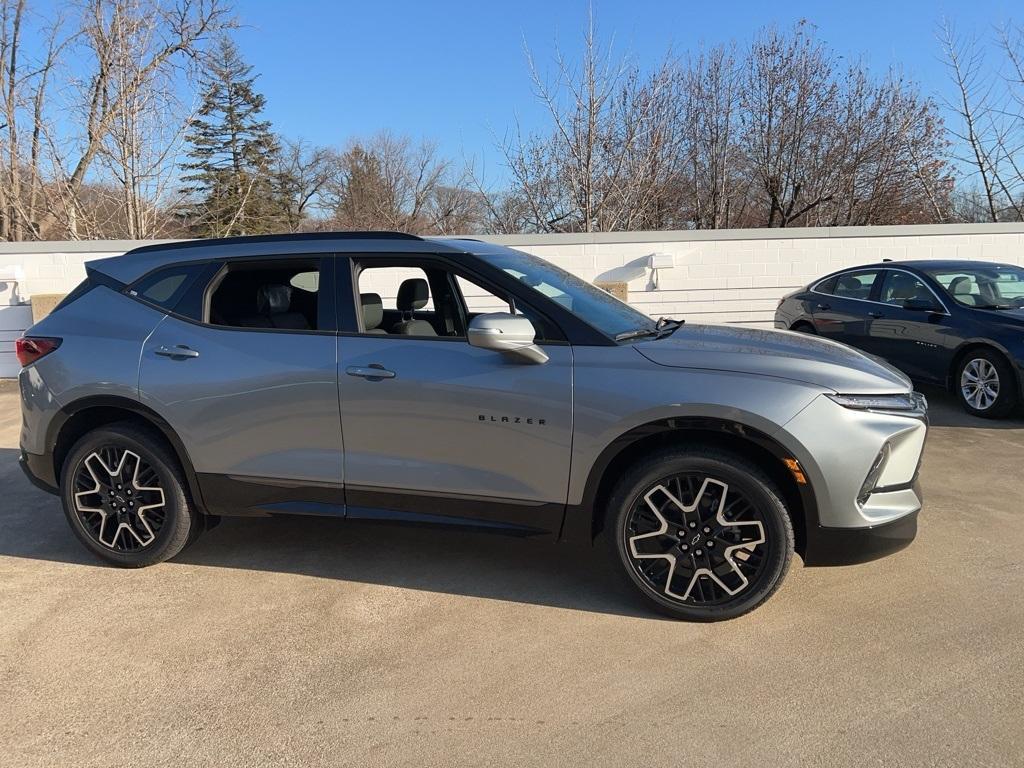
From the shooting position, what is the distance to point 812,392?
3.04 m

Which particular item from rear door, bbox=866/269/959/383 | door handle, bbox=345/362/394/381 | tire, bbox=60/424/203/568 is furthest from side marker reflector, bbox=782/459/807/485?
rear door, bbox=866/269/959/383

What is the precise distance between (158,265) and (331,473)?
158 centimetres

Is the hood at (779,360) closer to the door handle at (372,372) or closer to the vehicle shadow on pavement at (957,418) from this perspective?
the door handle at (372,372)

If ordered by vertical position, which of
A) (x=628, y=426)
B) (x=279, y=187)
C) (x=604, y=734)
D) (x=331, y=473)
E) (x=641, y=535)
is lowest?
(x=604, y=734)

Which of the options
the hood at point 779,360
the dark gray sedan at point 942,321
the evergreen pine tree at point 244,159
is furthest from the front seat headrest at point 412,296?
the evergreen pine tree at point 244,159

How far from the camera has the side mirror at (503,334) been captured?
313cm

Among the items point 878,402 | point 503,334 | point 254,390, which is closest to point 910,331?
point 878,402

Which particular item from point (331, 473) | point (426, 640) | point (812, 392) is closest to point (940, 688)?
point (812, 392)

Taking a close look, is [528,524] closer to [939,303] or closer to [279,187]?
[939,303]

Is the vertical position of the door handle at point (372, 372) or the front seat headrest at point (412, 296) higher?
the front seat headrest at point (412, 296)

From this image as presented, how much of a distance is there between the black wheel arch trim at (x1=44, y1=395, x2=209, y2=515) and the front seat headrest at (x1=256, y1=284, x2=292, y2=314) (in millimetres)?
777

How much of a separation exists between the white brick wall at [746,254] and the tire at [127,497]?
8084 millimetres

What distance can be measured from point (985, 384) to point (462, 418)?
5884 millimetres

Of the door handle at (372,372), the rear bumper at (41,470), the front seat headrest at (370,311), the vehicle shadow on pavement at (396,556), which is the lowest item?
the vehicle shadow on pavement at (396,556)
